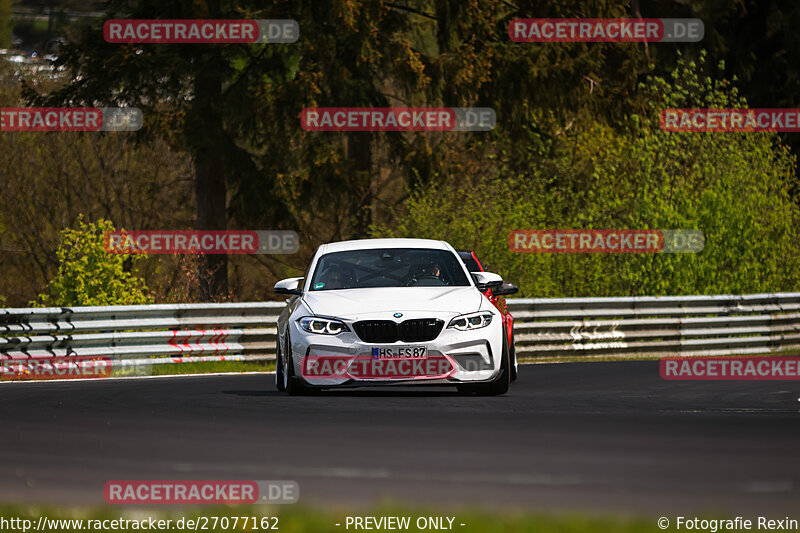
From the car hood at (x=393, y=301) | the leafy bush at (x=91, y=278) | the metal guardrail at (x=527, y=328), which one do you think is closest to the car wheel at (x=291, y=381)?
the car hood at (x=393, y=301)

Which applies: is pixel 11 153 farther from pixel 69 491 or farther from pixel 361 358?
pixel 69 491

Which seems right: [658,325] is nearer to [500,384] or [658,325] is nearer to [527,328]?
[527,328]

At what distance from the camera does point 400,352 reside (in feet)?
52.1

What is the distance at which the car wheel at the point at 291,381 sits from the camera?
1633 cm

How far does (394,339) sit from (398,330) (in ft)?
0.31

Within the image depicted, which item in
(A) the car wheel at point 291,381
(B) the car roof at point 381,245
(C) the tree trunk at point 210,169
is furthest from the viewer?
(C) the tree trunk at point 210,169

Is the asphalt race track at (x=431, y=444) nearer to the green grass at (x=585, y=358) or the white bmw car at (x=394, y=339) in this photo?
the white bmw car at (x=394, y=339)

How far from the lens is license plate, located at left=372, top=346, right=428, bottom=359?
52.0ft

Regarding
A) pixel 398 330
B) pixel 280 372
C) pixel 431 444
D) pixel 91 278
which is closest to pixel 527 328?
pixel 91 278

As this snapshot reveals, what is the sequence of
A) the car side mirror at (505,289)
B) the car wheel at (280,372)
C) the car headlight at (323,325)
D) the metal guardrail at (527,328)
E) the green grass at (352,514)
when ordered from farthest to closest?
the metal guardrail at (527,328)
the car side mirror at (505,289)
the car wheel at (280,372)
the car headlight at (323,325)
the green grass at (352,514)

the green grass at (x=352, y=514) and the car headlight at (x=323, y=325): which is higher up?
the car headlight at (x=323, y=325)

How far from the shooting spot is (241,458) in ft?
36.6

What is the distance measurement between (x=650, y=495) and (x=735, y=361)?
1736cm

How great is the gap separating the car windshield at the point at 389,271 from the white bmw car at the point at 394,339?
8.3 inches
